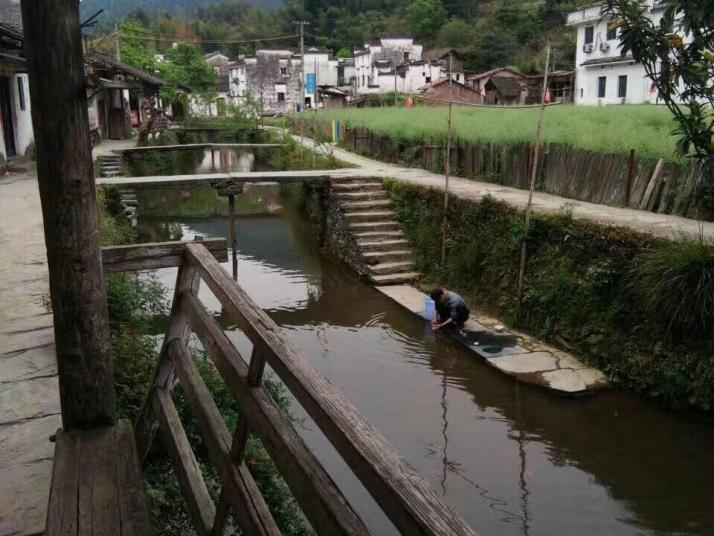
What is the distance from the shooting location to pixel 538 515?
5.32 metres

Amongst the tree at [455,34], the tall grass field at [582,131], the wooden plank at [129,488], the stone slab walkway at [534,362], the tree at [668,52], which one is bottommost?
the stone slab walkway at [534,362]

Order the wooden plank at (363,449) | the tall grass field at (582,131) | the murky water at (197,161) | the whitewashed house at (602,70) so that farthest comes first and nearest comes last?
the whitewashed house at (602,70)
the murky water at (197,161)
the tall grass field at (582,131)
the wooden plank at (363,449)

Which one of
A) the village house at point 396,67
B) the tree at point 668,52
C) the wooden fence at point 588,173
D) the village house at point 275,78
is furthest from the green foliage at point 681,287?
the village house at point 275,78

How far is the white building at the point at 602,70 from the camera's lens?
30.5 metres

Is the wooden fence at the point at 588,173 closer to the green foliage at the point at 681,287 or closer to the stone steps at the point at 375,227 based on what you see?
the green foliage at the point at 681,287

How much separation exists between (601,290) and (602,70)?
28494 millimetres

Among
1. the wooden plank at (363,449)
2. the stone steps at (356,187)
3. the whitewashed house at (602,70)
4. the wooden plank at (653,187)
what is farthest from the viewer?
the whitewashed house at (602,70)

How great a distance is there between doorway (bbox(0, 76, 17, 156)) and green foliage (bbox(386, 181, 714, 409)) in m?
11.5

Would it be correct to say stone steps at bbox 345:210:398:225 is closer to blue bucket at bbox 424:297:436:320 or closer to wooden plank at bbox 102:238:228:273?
blue bucket at bbox 424:297:436:320

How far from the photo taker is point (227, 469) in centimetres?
260

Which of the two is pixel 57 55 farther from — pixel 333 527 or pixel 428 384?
pixel 428 384

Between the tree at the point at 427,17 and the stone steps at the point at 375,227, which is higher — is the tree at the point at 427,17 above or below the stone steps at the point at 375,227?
above

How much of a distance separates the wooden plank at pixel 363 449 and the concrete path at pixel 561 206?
674 centimetres

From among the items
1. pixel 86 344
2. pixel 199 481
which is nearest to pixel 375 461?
pixel 86 344
